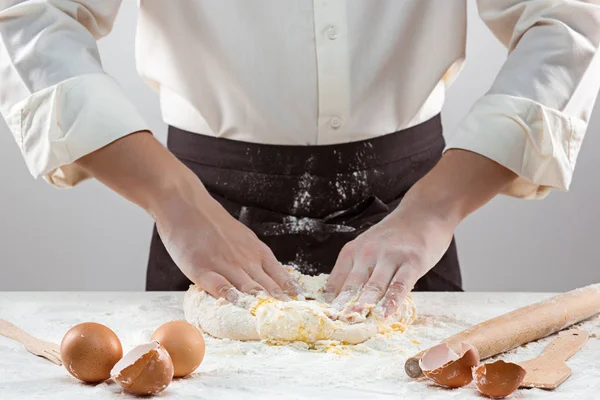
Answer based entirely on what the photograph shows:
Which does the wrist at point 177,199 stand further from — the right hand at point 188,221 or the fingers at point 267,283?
the fingers at point 267,283

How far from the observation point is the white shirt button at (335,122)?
1547mm

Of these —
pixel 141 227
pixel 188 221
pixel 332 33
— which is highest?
pixel 332 33

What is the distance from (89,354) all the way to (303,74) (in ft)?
2.38

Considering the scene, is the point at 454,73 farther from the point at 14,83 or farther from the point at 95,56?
the point at 14,83

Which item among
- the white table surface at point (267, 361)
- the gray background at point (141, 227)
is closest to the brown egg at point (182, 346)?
the white table surface at point (267, 361)

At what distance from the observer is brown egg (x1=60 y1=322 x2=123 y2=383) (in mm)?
980

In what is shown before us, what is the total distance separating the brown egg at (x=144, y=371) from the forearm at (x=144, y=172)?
0.45 meters

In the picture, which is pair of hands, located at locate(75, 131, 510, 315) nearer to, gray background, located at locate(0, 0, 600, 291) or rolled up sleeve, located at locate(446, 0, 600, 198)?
rolled up sleeve, located at locate(446, 0, 600, 198)

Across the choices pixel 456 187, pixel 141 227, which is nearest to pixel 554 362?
pixel 456 187

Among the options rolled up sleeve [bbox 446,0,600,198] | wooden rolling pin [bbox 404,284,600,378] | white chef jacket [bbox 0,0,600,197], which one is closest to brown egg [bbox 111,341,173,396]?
wooden rolling pin [bbox 404,284,600,378]

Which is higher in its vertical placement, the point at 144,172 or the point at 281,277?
the point at 144,172

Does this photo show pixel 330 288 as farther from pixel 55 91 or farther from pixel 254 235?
pixel 55 91

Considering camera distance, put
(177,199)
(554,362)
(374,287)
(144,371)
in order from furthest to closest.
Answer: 1. (177,199)
2. (374,287)
3. (554,362)
4. (144,371)

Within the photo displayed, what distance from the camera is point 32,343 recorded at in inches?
45.3
